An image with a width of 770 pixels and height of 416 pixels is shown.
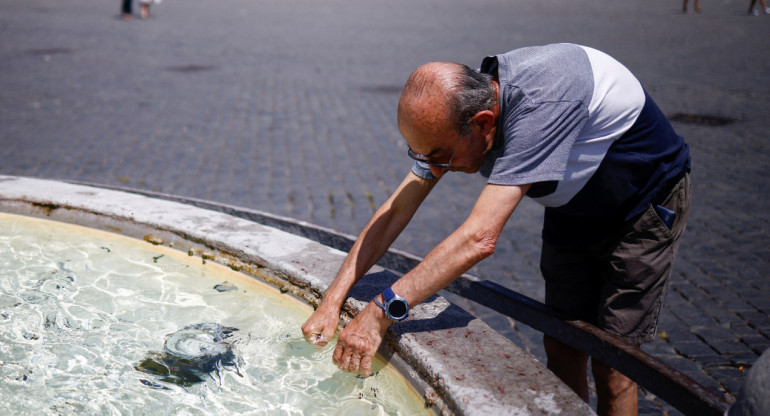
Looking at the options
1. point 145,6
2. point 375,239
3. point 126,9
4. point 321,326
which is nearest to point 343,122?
point 375,239

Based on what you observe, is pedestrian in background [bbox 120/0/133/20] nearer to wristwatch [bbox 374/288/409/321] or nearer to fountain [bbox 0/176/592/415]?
fountain [bbox 0/176/592/415]

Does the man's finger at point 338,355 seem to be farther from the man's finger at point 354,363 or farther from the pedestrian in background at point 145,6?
the pedestrian in background at point 145,6

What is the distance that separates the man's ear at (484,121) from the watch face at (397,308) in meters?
0.59

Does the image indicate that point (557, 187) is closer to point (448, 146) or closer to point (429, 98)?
point (448, 146)

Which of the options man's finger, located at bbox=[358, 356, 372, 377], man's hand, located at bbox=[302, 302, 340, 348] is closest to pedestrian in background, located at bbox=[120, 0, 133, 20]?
man's hand, located at bbox=[302, 302, 340, 348]

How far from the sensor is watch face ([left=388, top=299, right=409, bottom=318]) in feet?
6.88

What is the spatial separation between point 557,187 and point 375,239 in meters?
0.74

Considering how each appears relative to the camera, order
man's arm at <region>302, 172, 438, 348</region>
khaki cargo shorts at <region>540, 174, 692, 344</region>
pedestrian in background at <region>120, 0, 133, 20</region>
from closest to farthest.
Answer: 1. khaki cargo shorts at <region>540, 174, 692, 344</region>
2. man's arm at <region>302, 172, 438, 348</region>
3. pedestrian in background at <region>120, 0, 133, 20</region>

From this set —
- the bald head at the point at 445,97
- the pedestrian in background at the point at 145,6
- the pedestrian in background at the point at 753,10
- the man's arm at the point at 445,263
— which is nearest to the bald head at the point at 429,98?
the bald head at the point at 445,97

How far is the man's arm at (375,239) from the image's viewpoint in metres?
2.45

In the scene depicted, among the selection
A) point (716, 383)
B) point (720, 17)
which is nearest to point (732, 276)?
point (716, 383)

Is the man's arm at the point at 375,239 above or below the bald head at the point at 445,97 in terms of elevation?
below

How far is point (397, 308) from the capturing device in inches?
83.0

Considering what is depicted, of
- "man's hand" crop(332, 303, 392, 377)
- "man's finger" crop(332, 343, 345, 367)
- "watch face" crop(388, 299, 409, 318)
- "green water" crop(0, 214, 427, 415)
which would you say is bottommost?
"green water" crop(0, 214, 427, 415)
